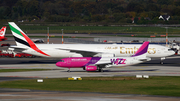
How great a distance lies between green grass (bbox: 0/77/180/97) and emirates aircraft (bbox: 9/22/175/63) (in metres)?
22.4

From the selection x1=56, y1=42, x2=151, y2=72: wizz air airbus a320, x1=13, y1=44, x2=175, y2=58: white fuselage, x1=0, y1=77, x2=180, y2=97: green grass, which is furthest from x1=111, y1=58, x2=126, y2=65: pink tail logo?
x1=13, y1=44, x2=175, y2=58: white fuselage

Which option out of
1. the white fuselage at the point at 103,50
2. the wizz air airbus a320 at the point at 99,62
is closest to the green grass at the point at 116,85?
the wizz air airbus a320 at the point at 99,62

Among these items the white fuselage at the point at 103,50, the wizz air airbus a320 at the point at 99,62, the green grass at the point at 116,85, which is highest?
the white fuselage at the point at 103,50

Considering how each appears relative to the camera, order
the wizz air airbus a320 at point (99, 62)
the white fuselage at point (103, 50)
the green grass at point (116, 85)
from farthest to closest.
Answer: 1. the white fuselage at point (103, 50)
2. the wizz air airbus a320 at point (99, 62)
3. the green grass at point (116, 85)

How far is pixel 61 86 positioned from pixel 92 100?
9.92 metres

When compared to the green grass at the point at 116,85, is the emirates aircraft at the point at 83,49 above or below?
above

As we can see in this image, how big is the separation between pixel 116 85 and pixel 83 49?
29859 millimetres

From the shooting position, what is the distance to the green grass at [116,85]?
36.9m

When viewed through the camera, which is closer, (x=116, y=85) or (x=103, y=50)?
(x=116, y=85)

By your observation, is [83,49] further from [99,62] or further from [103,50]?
[99,62]

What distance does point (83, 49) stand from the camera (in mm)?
70438

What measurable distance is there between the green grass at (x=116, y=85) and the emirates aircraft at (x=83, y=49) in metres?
22.4

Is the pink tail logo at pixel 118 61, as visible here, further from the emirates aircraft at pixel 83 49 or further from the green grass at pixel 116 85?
the emirates aircraft at pixel 83 49

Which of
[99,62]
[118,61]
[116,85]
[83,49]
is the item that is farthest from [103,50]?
[116,85]
